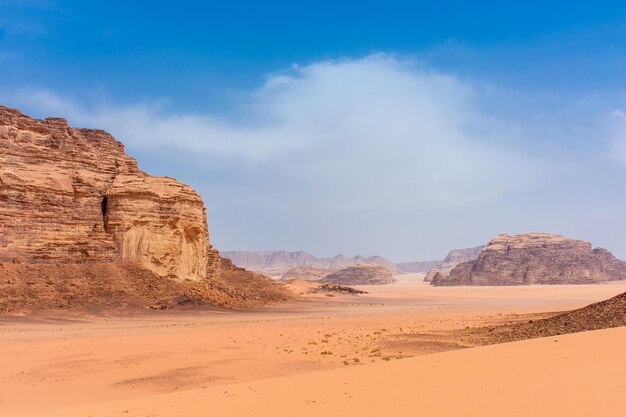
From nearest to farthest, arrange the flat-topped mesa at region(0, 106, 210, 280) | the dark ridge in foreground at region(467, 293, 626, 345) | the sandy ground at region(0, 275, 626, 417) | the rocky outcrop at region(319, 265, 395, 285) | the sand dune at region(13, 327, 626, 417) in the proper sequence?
the sand dune at region(13, 327, 626, 417) < the sandy ground at region(0, 275, 626, 417) < the dark ridge in foreground at region(467, 293, 626, 345) < the flat-topped mesa at region(0, 106, 210, 280) < the rocky outcrop at region(319, 265, 395, 285)

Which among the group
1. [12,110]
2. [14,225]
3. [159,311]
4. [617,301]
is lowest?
[159,311]

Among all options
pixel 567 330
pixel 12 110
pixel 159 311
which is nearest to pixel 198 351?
pixel 567 330

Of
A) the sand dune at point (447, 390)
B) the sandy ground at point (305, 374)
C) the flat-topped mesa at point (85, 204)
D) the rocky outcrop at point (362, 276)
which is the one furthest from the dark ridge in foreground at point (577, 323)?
the rocky outcrop at point (362, 276)

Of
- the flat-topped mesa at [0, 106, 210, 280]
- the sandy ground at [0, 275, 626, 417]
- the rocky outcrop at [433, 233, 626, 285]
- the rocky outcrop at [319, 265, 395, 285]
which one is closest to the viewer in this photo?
the sandy ground at [0, 275, 626, 417]

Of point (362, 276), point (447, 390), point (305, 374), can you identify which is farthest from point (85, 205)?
point (362, 276)

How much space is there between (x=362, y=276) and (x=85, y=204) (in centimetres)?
10810

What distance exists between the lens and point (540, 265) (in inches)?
4400

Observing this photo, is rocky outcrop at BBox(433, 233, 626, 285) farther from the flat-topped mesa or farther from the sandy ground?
the sandy ground

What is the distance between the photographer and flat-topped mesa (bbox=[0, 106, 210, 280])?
1352 inches

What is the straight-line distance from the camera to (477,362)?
9.22m

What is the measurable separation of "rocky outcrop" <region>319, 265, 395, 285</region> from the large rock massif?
3705 inches

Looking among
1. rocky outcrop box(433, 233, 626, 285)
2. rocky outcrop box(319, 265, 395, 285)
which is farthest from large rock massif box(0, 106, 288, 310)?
rocky outcrop box(319, 265, 395, 285)

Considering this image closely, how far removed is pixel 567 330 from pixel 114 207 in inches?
1273

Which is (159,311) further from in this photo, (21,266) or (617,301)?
(617,301)
